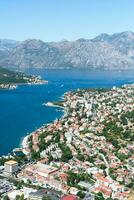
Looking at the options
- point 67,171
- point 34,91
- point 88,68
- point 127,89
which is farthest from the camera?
point 88,68

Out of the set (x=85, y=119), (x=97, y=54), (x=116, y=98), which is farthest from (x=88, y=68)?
(x=85, y=119)

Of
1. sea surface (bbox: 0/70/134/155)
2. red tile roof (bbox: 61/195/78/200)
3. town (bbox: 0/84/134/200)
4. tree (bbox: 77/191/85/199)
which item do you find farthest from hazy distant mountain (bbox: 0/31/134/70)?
red tile roof (bbox: 61/195/78/200)

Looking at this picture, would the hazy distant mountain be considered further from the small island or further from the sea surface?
the sea surface

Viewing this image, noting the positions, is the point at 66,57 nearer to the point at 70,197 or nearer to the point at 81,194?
the point at 81,194

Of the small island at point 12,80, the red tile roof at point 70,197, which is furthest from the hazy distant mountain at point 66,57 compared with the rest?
the red tile roof at point 70,197

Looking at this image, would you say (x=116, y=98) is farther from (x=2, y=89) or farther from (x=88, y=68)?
(x=88, y=68)

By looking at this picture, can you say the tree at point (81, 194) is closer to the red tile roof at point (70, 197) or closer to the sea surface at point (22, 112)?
the red tile roof at point (70, 197)

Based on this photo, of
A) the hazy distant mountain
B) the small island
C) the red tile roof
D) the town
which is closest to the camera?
the red tile roof

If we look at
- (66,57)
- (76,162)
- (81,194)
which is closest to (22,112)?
(76,162)
